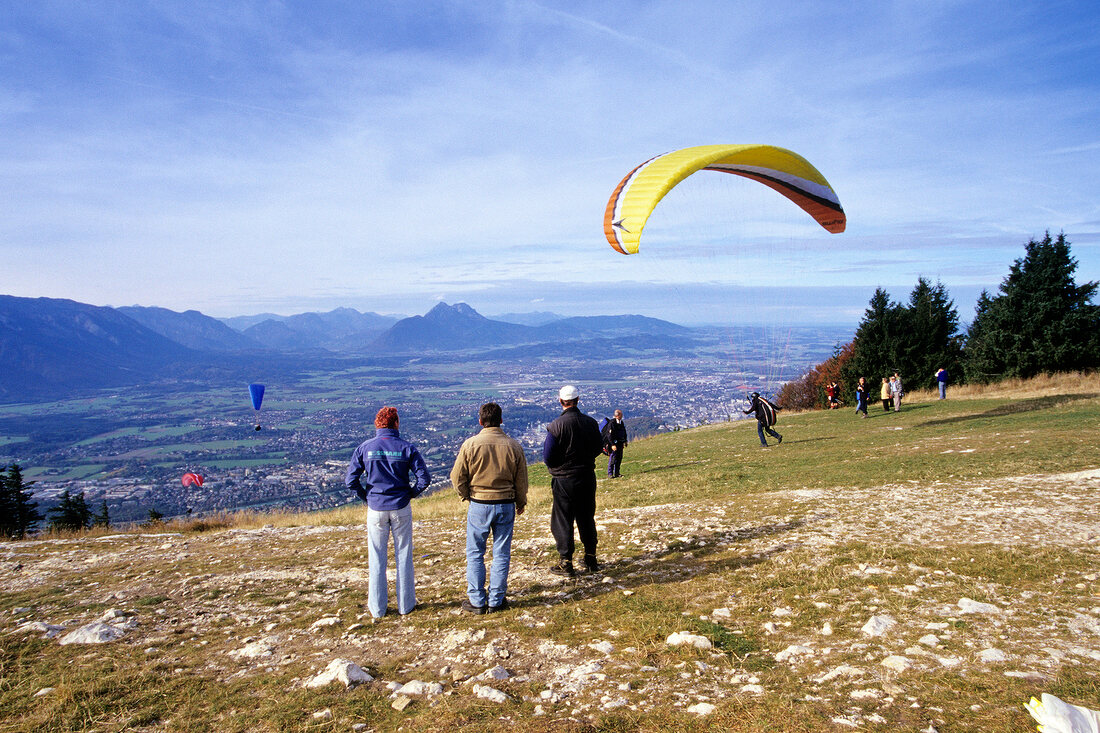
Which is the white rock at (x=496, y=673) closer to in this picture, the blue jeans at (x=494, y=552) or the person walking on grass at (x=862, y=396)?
the blue jeans at (x=494, y=552)

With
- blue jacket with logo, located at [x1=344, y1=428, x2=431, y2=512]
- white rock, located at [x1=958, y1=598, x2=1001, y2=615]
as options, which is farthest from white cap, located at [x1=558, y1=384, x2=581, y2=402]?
white rock, located at [x1=958, y1=598, x2=1001, y2=615]

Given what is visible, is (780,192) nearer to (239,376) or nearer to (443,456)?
(443,456)

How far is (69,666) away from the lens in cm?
482

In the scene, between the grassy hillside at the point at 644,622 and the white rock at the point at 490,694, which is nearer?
the grassy hillside at the point at 644,622

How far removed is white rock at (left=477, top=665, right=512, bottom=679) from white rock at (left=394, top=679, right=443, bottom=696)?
0.37 m

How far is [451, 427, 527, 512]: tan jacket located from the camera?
5.98m

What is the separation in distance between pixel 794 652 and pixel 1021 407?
2174 cm

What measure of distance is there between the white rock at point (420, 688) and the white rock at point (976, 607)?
4658 millimetres

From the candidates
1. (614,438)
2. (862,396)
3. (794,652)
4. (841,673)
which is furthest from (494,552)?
(862,396)

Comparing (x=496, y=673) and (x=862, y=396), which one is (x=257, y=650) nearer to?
(x=496, y=673)

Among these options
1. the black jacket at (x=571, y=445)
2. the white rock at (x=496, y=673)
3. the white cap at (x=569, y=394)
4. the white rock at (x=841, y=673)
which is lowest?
the white rock at (x=496, y=673)

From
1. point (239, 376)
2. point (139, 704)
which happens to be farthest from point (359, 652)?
point (239, 376)

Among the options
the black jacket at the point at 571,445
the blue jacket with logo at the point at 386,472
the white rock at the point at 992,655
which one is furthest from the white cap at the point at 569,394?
the white rock at the point at 992,655

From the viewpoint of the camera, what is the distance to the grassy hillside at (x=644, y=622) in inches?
152
